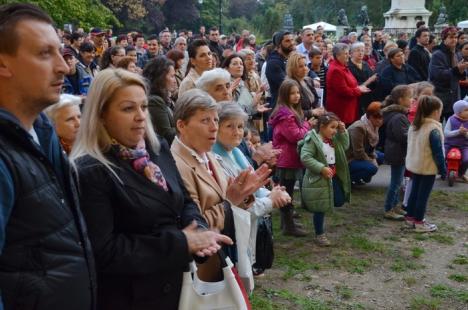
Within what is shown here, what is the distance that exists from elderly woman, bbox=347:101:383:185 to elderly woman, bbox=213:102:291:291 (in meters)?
3.87

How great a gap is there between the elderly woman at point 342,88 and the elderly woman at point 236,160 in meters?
4.62

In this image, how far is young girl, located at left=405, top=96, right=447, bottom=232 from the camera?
6.17m

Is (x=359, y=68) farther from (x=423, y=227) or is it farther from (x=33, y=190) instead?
(x=33, y=190)

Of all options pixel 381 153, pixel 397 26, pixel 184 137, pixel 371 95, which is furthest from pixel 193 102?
pixel 397 26

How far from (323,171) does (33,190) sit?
423 centimetres

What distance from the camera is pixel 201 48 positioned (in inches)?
253

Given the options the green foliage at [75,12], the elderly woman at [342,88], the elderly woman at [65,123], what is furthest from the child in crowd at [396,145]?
the green foliage at [75,12]

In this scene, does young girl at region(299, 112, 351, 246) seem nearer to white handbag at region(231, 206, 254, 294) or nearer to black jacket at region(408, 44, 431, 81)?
white handbag at region(231, 206, 254, 294)

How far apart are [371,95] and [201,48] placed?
161 inches

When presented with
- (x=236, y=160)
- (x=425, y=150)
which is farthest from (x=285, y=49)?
(x=236, y=160)

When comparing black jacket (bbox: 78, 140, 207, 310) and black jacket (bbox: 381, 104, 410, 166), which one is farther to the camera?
black jacket (bbox: 381, 104, 410, 166)

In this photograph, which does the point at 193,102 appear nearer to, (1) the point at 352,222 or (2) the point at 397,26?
(1) the point at 352,222

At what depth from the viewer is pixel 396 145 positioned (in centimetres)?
684

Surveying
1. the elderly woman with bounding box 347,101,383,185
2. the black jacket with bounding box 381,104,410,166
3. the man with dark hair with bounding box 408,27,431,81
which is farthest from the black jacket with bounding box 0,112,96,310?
the man with dark hair with bounding box 408,27,431,81
